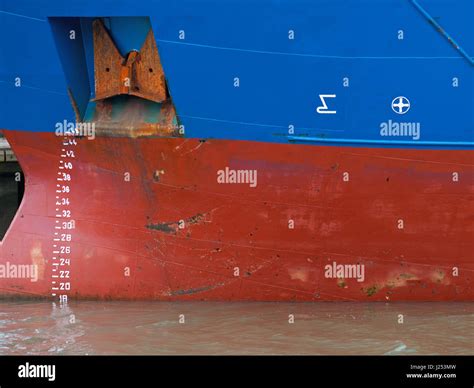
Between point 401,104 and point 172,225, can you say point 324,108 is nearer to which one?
point 401,104

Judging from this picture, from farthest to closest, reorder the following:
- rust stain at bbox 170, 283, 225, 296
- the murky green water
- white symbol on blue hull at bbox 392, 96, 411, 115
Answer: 1. rust stain at bbox 170, 283, 225, 296
2. white symbol on blue hull at bbox 392, 96, 411, 115
3. the murky green water

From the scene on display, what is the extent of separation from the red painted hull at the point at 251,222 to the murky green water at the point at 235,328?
0.19 m

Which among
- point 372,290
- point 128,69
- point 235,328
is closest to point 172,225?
point 235,328

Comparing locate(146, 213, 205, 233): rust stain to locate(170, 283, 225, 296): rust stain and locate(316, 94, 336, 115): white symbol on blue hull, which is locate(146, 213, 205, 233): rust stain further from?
locate(316, 94, 336, 115): white symbol on blue hull

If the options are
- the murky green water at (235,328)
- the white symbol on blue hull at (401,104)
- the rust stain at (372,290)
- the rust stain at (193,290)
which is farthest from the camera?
the rust stain at (193,290)

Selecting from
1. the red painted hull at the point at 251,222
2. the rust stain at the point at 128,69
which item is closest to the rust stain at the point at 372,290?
the red painted hull at the point at 251,222

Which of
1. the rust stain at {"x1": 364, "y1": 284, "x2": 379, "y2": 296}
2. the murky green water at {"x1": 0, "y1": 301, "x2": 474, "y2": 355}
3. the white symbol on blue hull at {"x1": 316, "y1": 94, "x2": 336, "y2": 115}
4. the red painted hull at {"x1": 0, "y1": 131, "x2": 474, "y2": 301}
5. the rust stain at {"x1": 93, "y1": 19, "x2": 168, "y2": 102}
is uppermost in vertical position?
the rust stain at {"x1": 93, "y1": 19, "x2": 168, "y2": 102}

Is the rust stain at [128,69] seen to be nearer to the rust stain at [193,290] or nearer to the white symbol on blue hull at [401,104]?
the rust stain at [193,290]

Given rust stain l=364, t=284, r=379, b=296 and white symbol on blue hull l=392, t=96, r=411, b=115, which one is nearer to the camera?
white symbol on blue hull l=392, t=96, r=411, b=115

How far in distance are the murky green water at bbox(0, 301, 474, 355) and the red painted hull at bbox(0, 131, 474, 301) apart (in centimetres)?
19

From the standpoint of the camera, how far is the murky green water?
17.9ft

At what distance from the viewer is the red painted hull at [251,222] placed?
6.51 meters

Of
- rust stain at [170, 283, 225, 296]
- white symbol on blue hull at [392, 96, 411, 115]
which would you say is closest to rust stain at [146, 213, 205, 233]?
rust stain at [170, 283, 225, 296]

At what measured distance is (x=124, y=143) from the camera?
684 centimetres
